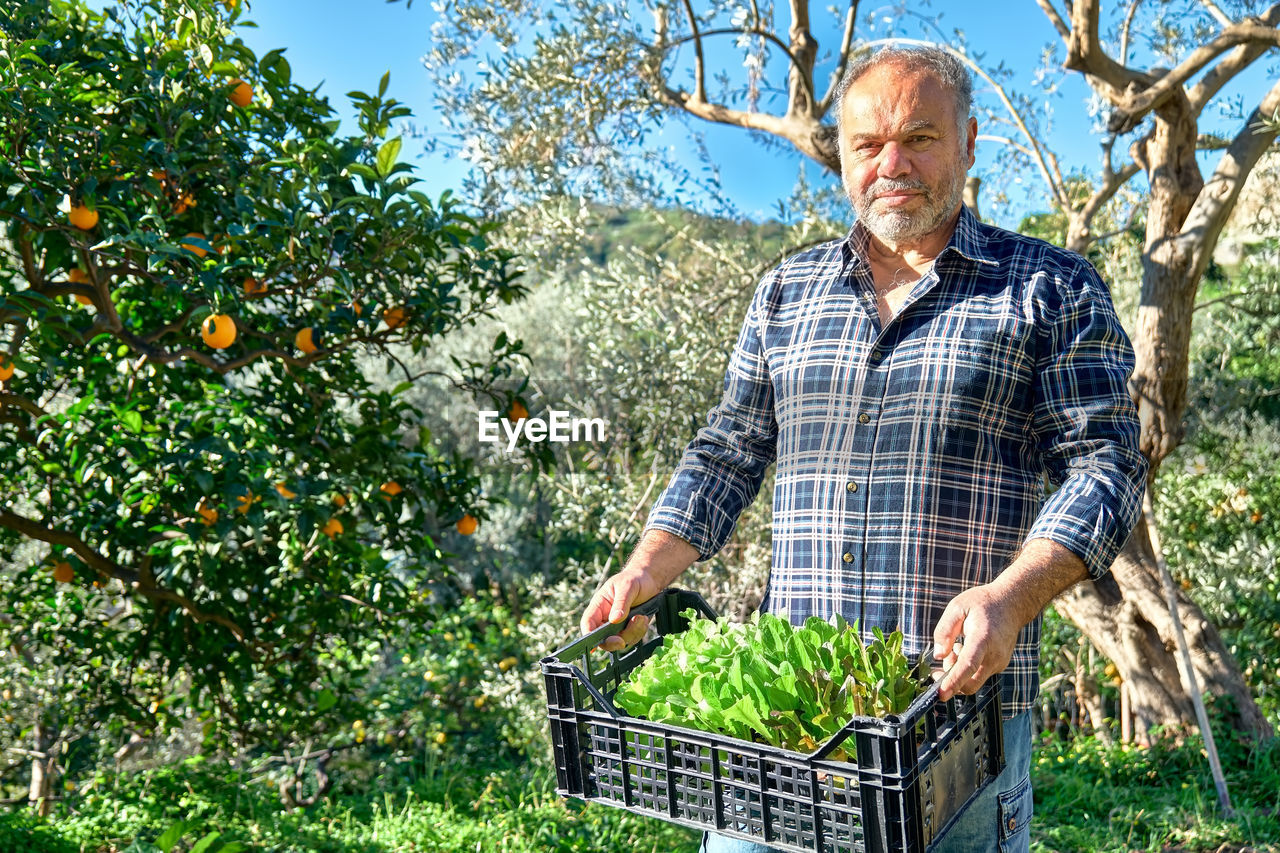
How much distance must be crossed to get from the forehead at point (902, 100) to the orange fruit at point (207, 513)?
2.13m

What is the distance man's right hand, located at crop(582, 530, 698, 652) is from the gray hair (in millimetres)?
742

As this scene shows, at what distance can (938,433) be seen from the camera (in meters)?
1.70

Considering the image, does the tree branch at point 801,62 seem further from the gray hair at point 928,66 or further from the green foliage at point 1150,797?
the gray hair at point 928,66

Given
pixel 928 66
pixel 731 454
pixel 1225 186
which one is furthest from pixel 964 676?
pixel 1225 186

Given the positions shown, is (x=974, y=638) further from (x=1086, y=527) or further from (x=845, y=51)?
(x=845, y=51)

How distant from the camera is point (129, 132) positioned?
2770 millimetres

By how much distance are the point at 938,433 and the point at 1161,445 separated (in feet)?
10.9

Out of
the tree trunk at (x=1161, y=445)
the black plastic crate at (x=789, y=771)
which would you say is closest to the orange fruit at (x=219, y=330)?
the black plastic crate at (x=789, y=771)

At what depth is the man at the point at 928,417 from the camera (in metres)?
1.64

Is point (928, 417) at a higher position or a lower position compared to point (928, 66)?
lower

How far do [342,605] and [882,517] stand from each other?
242cm

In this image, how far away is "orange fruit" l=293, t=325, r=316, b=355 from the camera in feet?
10.3

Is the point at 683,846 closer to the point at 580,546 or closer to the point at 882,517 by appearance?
the point at 882,517

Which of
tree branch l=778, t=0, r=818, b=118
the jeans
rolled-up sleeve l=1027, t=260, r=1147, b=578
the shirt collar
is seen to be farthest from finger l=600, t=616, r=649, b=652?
tree branch l=778, t=0, r=818, b=118
